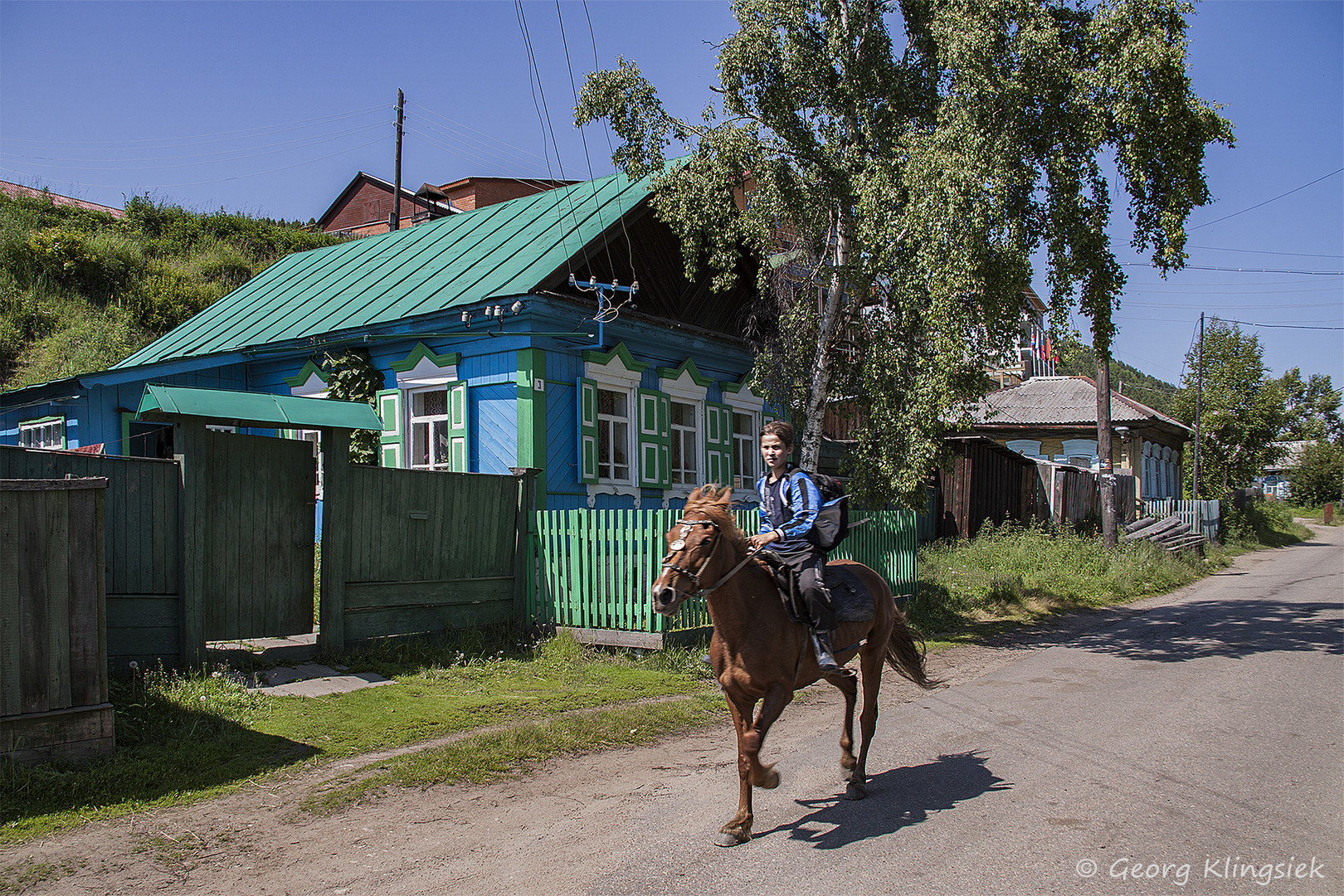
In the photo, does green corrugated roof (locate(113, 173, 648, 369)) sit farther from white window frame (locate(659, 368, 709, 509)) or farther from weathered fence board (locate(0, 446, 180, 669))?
weathered fence board (locate(0, 446, 180, 669))

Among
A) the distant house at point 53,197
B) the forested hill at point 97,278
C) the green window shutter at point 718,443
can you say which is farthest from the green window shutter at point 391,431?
the distant house at point 53,197

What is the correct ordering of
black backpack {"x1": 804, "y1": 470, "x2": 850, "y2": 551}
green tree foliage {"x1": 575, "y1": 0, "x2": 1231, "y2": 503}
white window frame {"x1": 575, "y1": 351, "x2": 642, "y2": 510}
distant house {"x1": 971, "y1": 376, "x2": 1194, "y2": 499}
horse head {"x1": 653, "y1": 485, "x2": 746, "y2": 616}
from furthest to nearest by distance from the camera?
distant house {"x1": 971, "y1": 376, "x2": 1194, "y2": 499} < white window frame {"x1": 575, "y1": 351, "x2": 642, "y2": 510} < green tree foliage {"x1": 575, "y1": 0, "x2": 1231, "y2": 503} < black backpack {"x1": 804, "y1": 470, "x2": 850, "y2": 551} < horse head {"x1": 653, "y1": 485, "x2": 746, "y2": 616}

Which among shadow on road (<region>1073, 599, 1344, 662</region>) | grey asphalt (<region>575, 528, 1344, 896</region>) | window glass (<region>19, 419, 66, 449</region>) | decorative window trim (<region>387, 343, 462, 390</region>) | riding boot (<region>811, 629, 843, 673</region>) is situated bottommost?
shadow on road (<region>1073, 599, 1344, 662</region>)

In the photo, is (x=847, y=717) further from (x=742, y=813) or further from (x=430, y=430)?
(x=430, y=430)

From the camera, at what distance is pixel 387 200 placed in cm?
4156

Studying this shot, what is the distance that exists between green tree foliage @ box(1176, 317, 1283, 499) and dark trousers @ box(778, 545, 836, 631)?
37658mm

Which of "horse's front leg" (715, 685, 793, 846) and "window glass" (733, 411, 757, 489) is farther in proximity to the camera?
"window glass" (733, 411, 757, 489)

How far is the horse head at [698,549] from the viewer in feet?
13.8

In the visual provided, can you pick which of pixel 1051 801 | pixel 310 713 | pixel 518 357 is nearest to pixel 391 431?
pixel 518 357

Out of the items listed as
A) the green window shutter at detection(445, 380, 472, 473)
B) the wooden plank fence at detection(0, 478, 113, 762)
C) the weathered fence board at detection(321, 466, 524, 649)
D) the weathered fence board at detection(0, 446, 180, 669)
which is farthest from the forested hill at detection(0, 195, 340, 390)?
the wooden plank fence at detection(0, 478, 113, 762)

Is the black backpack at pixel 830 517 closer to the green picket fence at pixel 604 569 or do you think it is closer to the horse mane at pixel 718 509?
the horse mane at pixel 718 509

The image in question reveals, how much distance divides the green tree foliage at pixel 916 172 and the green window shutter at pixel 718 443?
200 cm

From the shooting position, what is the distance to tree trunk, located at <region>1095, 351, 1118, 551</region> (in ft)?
63.0

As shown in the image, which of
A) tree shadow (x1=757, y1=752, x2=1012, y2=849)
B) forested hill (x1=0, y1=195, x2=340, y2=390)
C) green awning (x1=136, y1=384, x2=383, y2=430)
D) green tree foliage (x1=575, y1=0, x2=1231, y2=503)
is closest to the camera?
tree shadow (x1=757, y1=752, x2=1012, y2=849)
